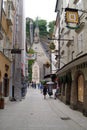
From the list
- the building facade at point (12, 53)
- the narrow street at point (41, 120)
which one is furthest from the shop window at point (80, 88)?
the building facade at point (12, 53)

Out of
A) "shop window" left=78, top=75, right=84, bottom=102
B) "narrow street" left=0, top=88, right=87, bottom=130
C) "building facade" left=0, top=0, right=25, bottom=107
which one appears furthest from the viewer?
"building facade" left=0, top=0, right=25, bottom=107

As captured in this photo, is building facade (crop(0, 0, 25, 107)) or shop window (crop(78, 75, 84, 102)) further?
building facade (crop(0, 0, 25, 107))

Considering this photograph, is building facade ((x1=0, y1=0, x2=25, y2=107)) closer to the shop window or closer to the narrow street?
the shop window

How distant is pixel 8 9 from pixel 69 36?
6.59 metres

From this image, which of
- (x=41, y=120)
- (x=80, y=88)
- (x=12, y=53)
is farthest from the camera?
(x=12, y=53)

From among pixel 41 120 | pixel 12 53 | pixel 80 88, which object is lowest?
pixel 41 120

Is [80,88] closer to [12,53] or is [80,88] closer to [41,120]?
[41,120]

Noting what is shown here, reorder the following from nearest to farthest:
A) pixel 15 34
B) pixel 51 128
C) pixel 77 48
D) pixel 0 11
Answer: pixel 51 128 < pixel 0 11 < pixel 77 48 < pixel 15 34

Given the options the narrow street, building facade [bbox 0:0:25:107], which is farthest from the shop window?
building facade [bbox 0:0:25:107]

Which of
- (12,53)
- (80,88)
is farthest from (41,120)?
(12,53)

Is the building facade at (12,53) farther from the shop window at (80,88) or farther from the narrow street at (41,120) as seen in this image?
the narrow street at (41,120)

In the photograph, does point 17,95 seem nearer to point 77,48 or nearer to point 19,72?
point 19,72

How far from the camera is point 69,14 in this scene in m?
13.1

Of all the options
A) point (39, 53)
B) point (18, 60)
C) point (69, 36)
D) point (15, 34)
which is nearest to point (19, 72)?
point (18, 60)
